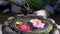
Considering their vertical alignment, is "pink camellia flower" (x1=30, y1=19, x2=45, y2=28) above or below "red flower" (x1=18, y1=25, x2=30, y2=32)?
above

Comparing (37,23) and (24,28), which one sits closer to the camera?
(24,28)

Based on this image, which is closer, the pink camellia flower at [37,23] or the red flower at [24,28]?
the red flower at [24,28]

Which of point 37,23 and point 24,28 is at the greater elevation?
point 37,23

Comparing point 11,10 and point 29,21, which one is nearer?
point 29,21

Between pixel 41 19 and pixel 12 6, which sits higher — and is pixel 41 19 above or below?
below

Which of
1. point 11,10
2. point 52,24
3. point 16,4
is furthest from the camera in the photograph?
point 11,10

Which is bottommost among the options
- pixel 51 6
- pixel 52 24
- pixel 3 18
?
pixel 52 24

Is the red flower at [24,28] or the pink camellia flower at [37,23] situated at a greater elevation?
the pink camellia flower at [37,23]

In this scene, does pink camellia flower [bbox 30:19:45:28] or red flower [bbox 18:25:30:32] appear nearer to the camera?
red flower [bbox 18:25:30:32]

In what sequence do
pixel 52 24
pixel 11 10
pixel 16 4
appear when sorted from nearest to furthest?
pixel 52 24 → pixel 16 4 → pixel 11 10

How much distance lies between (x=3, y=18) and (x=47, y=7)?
145 cm

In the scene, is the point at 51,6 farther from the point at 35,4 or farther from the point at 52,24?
the point at 52,24

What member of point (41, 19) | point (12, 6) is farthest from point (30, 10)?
Result: point (41, 19)

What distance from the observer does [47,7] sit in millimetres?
5730
